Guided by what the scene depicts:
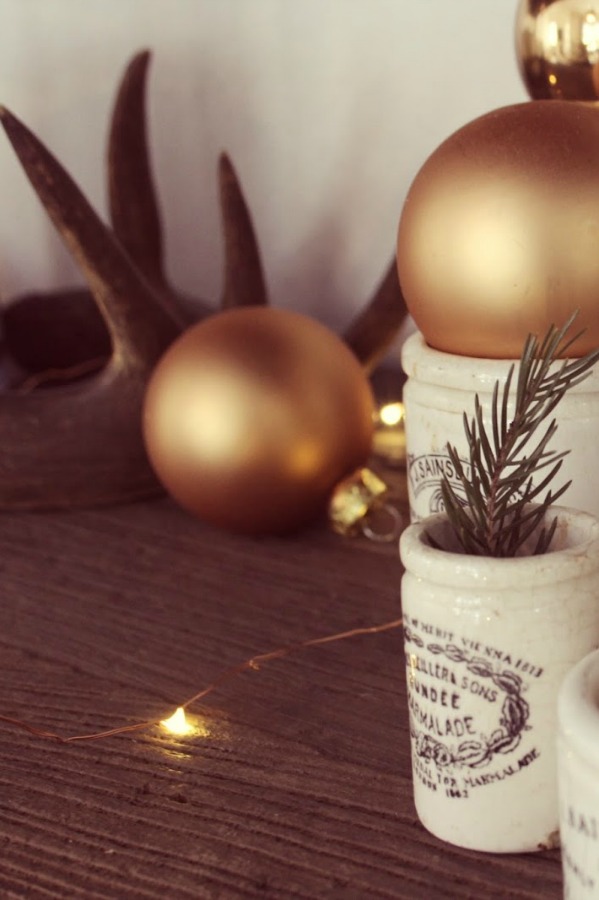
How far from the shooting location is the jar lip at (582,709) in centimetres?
40

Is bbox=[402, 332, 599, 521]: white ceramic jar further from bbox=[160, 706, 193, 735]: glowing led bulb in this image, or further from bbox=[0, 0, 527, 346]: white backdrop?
bbox=[0, 0, 527, 346]: white backdrop

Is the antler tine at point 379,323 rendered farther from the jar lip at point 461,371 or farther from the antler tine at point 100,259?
the jar lip at point 461,371

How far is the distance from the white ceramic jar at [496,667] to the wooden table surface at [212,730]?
3 centimetres

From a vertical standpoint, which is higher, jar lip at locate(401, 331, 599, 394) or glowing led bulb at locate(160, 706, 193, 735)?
jar lip at locate(401, 331, 599, 394)

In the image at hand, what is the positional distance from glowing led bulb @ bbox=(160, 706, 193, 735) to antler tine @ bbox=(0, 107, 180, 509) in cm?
37

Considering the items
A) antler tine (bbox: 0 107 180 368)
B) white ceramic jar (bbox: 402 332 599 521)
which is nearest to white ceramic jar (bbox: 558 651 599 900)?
white ceramic jar (bbox: 402 332 599 521)

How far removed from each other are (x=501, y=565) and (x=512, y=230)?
219 mm

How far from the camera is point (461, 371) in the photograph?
63cm

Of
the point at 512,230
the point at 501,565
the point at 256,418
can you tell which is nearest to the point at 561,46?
the point at 512,230

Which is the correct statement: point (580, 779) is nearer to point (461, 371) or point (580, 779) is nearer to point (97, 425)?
point (461, 371)

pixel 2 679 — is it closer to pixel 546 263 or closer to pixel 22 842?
pixel 22 842

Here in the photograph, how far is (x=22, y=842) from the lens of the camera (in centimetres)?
54

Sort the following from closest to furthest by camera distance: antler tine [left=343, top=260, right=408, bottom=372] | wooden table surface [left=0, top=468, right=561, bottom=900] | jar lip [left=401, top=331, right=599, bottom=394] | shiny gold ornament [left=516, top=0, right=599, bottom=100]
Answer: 1. wooden table surface [left=0, top=468, right=561, bottom=900]
2. jar lip [left=401, top=331, right=599, bottom=394]
3. shiny gold ornament [left=516, top=0, right=599, bottom=100]
4. antler tine [left=343, top=260, right=408, bottom=372]

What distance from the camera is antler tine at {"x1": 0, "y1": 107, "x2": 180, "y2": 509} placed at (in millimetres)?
955
